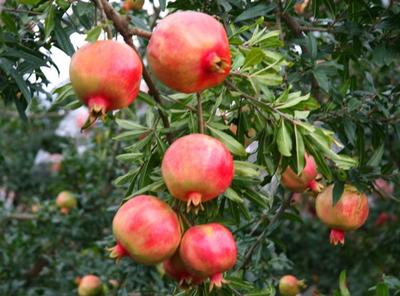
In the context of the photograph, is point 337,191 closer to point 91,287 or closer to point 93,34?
point 93,34

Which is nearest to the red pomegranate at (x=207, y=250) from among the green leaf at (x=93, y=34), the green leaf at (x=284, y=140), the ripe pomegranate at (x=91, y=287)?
the green leaf at (x=284, y=140)

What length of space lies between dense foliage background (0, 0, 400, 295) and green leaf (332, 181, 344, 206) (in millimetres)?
41

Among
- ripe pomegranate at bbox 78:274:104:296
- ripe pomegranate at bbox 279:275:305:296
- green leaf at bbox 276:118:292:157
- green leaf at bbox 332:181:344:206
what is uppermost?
green leaf at bbox 276:118:292:157

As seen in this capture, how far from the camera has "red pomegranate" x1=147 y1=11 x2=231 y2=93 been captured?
1.06 m

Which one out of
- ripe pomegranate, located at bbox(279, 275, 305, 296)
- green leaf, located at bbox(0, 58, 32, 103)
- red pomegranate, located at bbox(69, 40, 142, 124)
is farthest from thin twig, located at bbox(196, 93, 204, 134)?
ripe pomegranate, located at bbox(279, 275, 305, 296)

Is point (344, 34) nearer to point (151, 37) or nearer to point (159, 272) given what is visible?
point (151, 37)

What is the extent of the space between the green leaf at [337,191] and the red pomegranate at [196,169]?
661 mm

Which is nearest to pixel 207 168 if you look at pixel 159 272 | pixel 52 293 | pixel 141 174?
pixel 141 174

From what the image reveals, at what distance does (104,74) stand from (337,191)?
0.87 meters

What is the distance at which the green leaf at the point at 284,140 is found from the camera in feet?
4.15

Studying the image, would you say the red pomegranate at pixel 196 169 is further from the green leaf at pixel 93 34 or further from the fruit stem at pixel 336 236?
the fruit stem at pixel 336 236

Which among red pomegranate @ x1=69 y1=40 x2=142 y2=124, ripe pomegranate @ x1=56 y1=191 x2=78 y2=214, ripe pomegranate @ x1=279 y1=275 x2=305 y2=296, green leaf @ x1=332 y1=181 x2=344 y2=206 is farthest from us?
ripe pomegranate @ x1=56 y1=191 x2=78 y2=214

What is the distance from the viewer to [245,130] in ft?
4.64

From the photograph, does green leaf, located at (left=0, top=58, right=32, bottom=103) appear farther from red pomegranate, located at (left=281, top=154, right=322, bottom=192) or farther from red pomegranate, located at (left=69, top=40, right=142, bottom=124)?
red pomegranate, located at (left=281, top=154, right=322, bottom=192)
